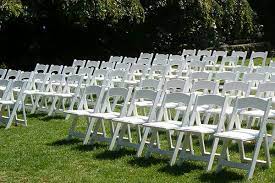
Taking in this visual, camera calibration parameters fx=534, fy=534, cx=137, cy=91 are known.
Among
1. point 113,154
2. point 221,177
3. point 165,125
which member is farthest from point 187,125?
point 113,154

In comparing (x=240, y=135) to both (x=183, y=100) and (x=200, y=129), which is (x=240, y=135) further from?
(x=183, y=100)

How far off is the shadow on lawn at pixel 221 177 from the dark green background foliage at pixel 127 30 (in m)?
12.6

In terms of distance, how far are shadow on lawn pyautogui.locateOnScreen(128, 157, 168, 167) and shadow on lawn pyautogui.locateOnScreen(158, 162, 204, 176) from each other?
0.71ft

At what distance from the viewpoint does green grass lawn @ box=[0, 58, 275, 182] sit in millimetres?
6367

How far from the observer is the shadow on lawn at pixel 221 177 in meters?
6.16

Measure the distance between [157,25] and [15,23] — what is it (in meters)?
5.69

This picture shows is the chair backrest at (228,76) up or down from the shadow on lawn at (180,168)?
up

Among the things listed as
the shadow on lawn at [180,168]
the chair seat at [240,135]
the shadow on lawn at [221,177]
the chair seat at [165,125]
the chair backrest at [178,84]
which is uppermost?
the chair backrest at [178,84]

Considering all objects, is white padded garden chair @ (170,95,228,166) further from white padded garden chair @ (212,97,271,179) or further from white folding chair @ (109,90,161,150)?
white folding chair @ (109,90,161,150)

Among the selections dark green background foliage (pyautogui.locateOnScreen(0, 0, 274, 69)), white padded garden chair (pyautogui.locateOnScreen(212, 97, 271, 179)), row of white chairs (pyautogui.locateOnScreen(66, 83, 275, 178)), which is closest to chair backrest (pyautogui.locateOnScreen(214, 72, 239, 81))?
row of white chairs (pyautogui.locateOnScreen(66, 83, 275, 178))

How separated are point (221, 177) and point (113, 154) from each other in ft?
6.07

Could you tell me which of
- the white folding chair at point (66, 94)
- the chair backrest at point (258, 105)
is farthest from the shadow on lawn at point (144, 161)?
the white folding chair at point (66, 94)

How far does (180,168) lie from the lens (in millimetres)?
6719

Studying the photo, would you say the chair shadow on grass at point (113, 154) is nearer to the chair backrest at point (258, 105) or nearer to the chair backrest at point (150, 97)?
the chair backrest at point (150, 97)
